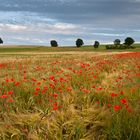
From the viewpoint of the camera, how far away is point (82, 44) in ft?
402

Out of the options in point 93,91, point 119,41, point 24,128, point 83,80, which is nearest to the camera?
point 24,128

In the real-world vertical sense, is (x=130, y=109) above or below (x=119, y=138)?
above

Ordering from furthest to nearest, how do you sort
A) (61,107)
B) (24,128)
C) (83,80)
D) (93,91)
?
(83,80)
(93,91)
(61,107)
(24,128)

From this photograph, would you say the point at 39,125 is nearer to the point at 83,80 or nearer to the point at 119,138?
the point at 119,138

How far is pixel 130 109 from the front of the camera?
5.17 metres

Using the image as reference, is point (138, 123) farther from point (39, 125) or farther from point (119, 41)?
point (119, 41)

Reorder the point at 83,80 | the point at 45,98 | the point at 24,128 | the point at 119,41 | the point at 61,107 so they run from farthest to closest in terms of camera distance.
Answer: the point at 119,41, the point at 83,80, the point at 45,98, the point at 61,107, the point at 24,128

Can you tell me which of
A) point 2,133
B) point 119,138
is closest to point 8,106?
point 2,133

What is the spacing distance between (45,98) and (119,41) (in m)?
114

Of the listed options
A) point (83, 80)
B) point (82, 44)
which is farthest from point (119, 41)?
point (83, 80)

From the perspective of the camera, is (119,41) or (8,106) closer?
(8,106)

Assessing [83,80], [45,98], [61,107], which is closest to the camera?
[61,107]

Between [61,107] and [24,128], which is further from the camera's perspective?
[61,107]

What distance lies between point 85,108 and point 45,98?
2.93 feet
